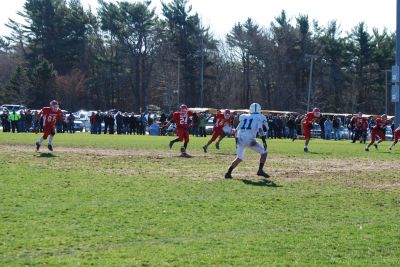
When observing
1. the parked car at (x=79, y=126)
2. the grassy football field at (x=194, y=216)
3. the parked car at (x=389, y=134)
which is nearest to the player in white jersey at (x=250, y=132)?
the grassy football field at (x=194, y=216)

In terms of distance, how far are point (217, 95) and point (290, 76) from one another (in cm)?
1130

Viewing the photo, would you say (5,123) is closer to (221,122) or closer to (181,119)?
(221,122)

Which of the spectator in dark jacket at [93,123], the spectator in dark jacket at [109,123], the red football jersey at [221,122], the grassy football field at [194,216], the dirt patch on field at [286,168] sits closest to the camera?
the grassy football field at [194,216]

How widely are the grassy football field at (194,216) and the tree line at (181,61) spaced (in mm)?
68999

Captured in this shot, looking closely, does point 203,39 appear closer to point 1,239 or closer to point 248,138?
point 248,138

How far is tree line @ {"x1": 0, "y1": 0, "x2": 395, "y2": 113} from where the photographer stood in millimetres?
88500

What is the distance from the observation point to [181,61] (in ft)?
298

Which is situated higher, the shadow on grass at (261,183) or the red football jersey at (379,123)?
the red football jersey at (379,123)

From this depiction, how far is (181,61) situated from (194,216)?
264 feet

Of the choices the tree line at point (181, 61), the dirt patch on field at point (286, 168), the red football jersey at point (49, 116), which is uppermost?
the tree line at point (181, 61)

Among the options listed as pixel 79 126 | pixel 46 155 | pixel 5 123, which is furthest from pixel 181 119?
pixel 79 126

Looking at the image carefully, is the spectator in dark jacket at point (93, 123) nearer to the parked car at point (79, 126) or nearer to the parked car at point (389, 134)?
the parked car at point (79, 126)

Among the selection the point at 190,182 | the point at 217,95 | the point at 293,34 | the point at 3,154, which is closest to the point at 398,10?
the point at 3,154

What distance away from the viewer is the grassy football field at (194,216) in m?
8.52
